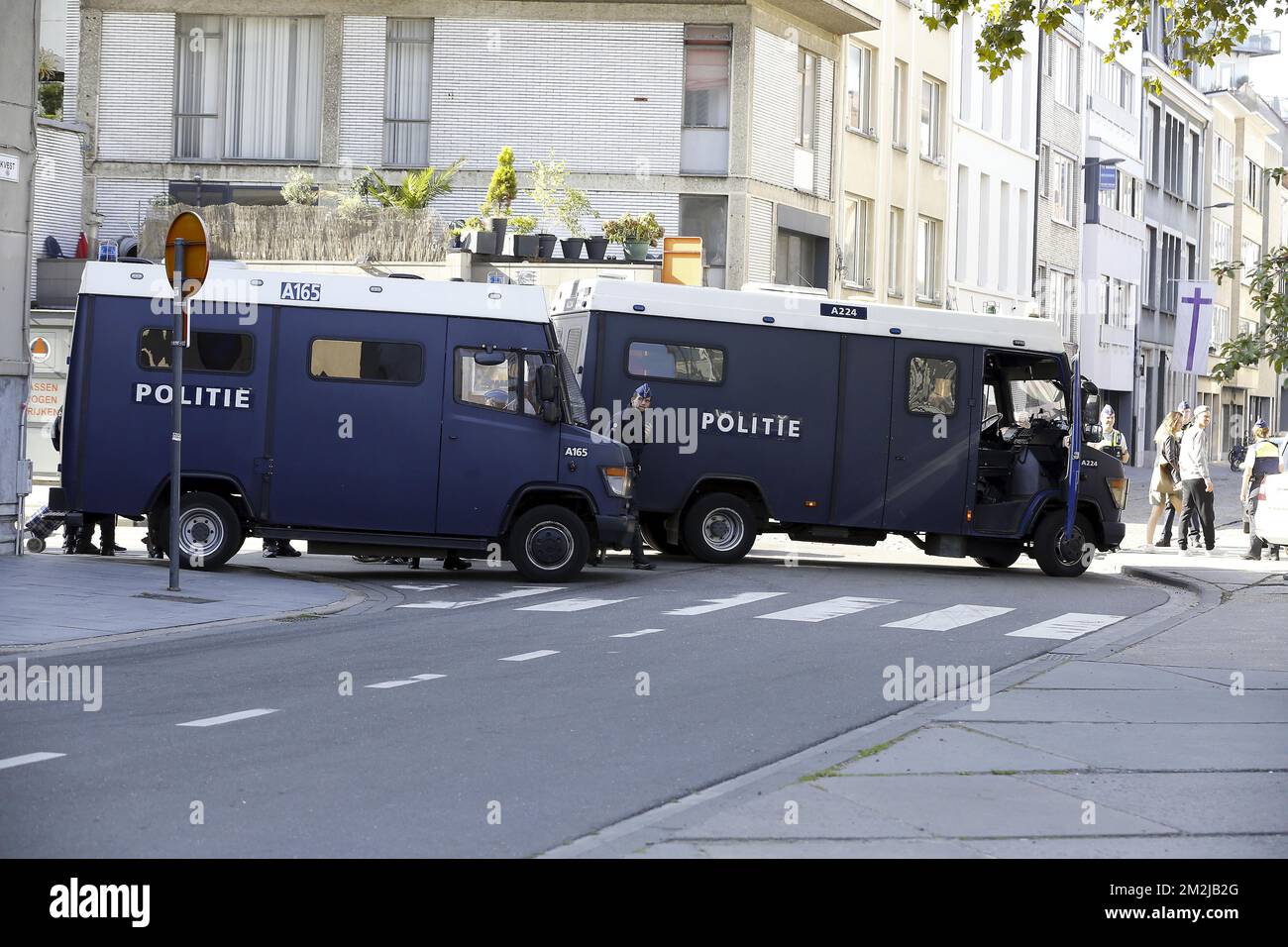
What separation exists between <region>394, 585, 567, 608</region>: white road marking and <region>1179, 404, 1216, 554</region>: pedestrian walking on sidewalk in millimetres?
11159

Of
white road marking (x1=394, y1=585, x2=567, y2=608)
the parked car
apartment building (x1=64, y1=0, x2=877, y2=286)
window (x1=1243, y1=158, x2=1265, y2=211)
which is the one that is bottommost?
white road marking (x1=394, y1=585, x2=567, y2=608)

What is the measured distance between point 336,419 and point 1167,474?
12.9 meters

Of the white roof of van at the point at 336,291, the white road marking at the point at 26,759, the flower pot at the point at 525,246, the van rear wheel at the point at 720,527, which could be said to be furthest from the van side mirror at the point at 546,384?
the flower pot at the point at 525,246

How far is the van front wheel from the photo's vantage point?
18312mm

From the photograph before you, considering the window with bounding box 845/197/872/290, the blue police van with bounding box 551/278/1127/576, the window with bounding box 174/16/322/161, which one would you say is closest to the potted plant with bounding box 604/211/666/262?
the window with bounding box 174/16/322/161

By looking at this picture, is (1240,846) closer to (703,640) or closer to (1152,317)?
(703,640)

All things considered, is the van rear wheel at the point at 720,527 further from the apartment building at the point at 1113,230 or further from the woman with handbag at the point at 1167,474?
the apartment building at the point at 1113,230

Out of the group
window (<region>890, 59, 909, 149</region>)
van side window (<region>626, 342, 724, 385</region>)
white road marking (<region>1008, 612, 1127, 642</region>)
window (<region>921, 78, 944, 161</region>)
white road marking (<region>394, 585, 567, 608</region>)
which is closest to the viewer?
white road marking (<region>1008, 612, 1127, 642</region>)

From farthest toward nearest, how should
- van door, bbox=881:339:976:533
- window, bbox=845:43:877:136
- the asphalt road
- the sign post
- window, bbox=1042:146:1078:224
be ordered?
window, bbox=1042:146:1078:224, window, bbox=845:43:877:136, van door, bbox=881:339:976:533, the sign post, the asphalt road

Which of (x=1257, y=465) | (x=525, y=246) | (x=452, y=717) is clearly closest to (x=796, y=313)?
(x=1257, y=465)

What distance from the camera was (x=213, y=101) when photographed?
117 feet

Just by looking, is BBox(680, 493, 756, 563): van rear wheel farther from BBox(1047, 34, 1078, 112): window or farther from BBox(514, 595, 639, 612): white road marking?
BBox(1047, 34, 1078, 112): window

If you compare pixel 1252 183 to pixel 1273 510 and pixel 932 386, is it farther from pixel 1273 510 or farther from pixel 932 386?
pixel 932 386

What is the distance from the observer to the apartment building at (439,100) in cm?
3494
